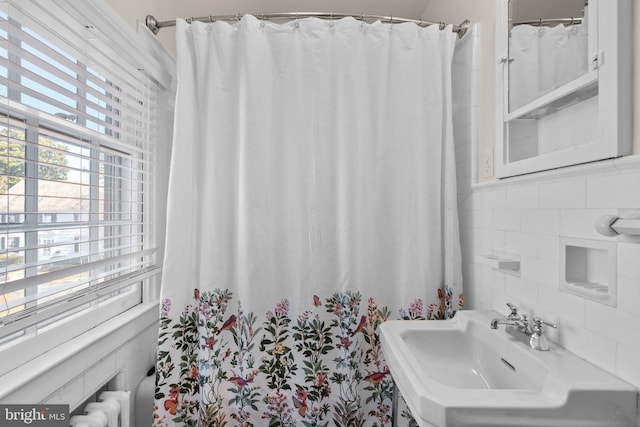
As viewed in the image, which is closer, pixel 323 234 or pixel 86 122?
pixel 86 122

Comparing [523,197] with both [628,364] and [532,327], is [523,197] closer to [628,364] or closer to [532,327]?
[532,327]

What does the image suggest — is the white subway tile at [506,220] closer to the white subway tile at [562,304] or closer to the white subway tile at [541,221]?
the white subway tile at [541,221]

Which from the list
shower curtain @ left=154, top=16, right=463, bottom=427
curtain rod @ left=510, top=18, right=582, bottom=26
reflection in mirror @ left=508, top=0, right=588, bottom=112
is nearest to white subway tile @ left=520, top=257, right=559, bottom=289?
shower curtain @ left=154, top=16, right=463, bottom=427

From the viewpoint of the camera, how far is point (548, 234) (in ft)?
3.49

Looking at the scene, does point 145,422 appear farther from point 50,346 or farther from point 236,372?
point 50,346

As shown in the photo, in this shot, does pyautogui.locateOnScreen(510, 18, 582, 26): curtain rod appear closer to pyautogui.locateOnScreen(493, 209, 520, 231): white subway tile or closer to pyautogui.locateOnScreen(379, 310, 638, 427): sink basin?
pyautogui.locateOnScreen(493, 209, 520, 231): white subway tile

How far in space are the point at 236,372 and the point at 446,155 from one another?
1367mm

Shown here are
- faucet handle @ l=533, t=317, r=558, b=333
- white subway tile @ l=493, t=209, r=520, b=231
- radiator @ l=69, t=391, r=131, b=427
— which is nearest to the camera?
faucet handle @ l=533, t=317, r=558, b=333

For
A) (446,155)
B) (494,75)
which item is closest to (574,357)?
(446,155)

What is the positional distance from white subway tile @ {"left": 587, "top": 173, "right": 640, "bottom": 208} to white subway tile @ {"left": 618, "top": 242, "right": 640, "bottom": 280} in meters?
0.10

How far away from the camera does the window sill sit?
2.99ft

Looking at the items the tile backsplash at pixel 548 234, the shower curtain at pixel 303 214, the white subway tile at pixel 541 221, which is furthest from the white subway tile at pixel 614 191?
the shower curtain at pixel 303 214

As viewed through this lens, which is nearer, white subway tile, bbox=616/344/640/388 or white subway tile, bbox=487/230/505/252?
white subway tile, bbox=616/344/640/388

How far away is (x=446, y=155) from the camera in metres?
1.57
